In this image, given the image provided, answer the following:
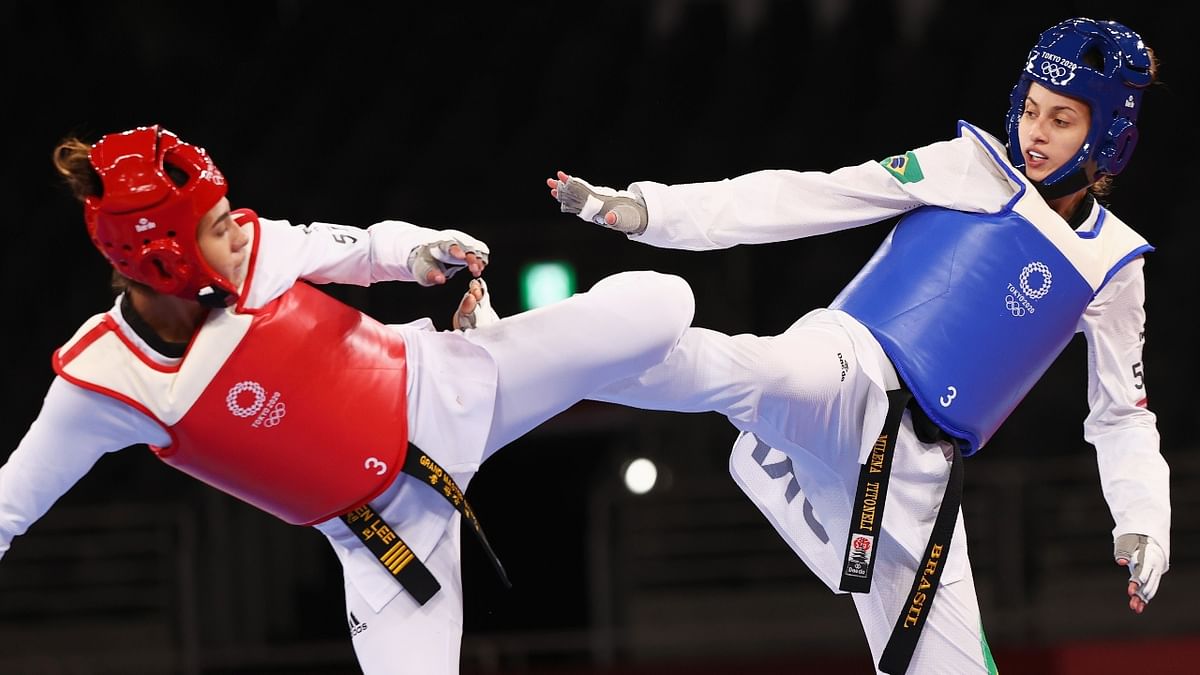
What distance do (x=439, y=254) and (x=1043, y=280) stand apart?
4.66 ft

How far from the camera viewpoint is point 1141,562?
3449mm

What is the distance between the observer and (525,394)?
3070 millimetres

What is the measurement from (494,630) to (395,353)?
3.47 meters

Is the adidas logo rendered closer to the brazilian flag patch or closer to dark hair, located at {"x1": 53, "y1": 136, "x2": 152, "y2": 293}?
dark hair, located at {"x1": 53, "y1": 136, "x2": 152, "y2": 293}

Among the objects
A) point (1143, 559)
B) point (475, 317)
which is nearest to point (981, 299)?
point (1143, 559)

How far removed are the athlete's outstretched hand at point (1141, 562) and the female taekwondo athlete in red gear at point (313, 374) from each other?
1287 millimetres

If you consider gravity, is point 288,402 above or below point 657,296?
below

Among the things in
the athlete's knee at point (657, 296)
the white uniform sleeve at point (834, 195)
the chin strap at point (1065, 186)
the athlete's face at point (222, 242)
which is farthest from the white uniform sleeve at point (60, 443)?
the chin strap at point (1065, 186)

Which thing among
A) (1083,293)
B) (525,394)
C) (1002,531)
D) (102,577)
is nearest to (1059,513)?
(1002,531)

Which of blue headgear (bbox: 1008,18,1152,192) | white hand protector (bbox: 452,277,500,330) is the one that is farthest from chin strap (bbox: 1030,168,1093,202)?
white hand protector (bbox: 452,277,500,330)

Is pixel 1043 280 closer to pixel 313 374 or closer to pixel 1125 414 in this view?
pixel 1125 414

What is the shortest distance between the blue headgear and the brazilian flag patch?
0.80 ft

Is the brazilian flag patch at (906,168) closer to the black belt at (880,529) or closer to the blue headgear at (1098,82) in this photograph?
the blue headgear at (1098,82)

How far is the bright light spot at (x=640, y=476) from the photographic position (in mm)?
6277
